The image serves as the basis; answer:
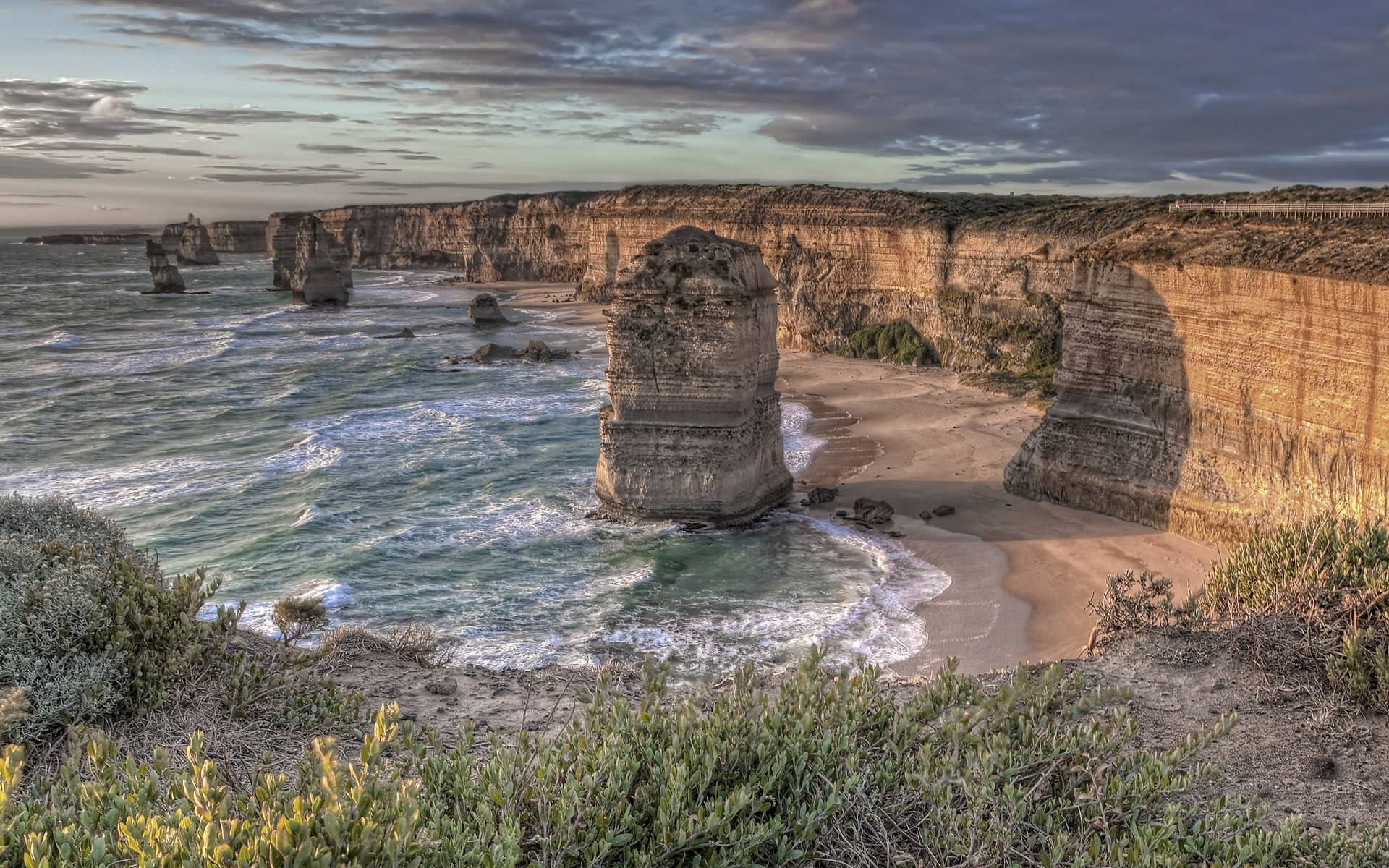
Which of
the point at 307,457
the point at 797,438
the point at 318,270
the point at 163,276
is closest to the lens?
the point at 307,457

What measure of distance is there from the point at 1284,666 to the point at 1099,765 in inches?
165

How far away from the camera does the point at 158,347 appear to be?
2174 inches

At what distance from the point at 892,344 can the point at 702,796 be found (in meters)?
41.8

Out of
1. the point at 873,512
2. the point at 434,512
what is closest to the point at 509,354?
the point at 434,512

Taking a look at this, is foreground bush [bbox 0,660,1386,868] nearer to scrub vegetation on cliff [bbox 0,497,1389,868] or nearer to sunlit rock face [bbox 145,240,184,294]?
scrub vegetation on cliff [bbox 0,497,1389,868]

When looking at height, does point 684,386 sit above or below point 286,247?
below

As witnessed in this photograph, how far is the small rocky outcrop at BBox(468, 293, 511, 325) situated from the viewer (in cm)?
6244

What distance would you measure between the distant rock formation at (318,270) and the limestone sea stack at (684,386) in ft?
217

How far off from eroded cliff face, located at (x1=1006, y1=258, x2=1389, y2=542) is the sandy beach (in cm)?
88

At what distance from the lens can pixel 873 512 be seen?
2184cm

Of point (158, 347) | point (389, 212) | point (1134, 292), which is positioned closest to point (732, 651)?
point (1134, 292)

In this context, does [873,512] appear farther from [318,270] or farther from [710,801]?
[318,270]

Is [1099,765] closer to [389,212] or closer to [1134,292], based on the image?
[1134,292]

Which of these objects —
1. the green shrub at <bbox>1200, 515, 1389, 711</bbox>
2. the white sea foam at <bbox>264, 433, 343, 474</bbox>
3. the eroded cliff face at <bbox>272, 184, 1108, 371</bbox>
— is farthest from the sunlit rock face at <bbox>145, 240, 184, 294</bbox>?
the green shrub at <bbox>1200, 515, 1389, 711</bbox>
